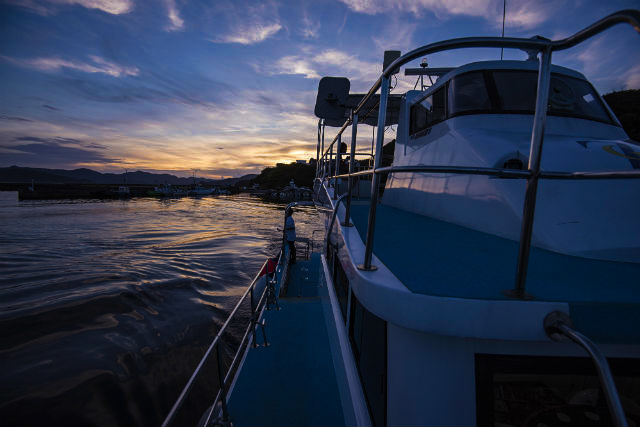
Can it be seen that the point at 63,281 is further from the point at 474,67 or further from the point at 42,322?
the point at 474,67

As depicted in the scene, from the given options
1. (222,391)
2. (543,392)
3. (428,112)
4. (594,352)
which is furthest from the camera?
(428,112)

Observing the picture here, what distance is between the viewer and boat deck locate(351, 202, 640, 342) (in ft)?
3.63

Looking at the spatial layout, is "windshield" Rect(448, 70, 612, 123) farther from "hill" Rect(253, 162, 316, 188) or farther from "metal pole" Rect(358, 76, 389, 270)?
"hill" Rect(253, 162, 316, 188)

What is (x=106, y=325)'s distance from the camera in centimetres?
780

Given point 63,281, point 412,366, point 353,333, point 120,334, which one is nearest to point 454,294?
point 412,366

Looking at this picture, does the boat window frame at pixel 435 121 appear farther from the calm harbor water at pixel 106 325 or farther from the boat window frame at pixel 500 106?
the calm harbor water at pixel 106 325

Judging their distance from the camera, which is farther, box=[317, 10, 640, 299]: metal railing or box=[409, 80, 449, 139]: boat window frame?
box=[409, 80, 449, 139]: boat window frame

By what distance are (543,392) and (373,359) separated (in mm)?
975

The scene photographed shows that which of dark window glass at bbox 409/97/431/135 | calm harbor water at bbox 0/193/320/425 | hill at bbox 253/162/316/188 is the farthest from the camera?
hill at bbox 253/162/316/188

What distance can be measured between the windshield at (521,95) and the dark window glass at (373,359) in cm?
295

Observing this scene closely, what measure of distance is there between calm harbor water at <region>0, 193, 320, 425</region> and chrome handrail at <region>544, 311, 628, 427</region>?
263 inches

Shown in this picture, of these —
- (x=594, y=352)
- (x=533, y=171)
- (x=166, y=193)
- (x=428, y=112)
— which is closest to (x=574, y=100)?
(x=428, y=112)

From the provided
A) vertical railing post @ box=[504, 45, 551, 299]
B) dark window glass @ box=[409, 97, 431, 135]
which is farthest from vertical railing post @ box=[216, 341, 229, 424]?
dark window glass @ box=[409, 97, 431, 135]

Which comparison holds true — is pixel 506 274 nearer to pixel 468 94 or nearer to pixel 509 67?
pixel 468 94
